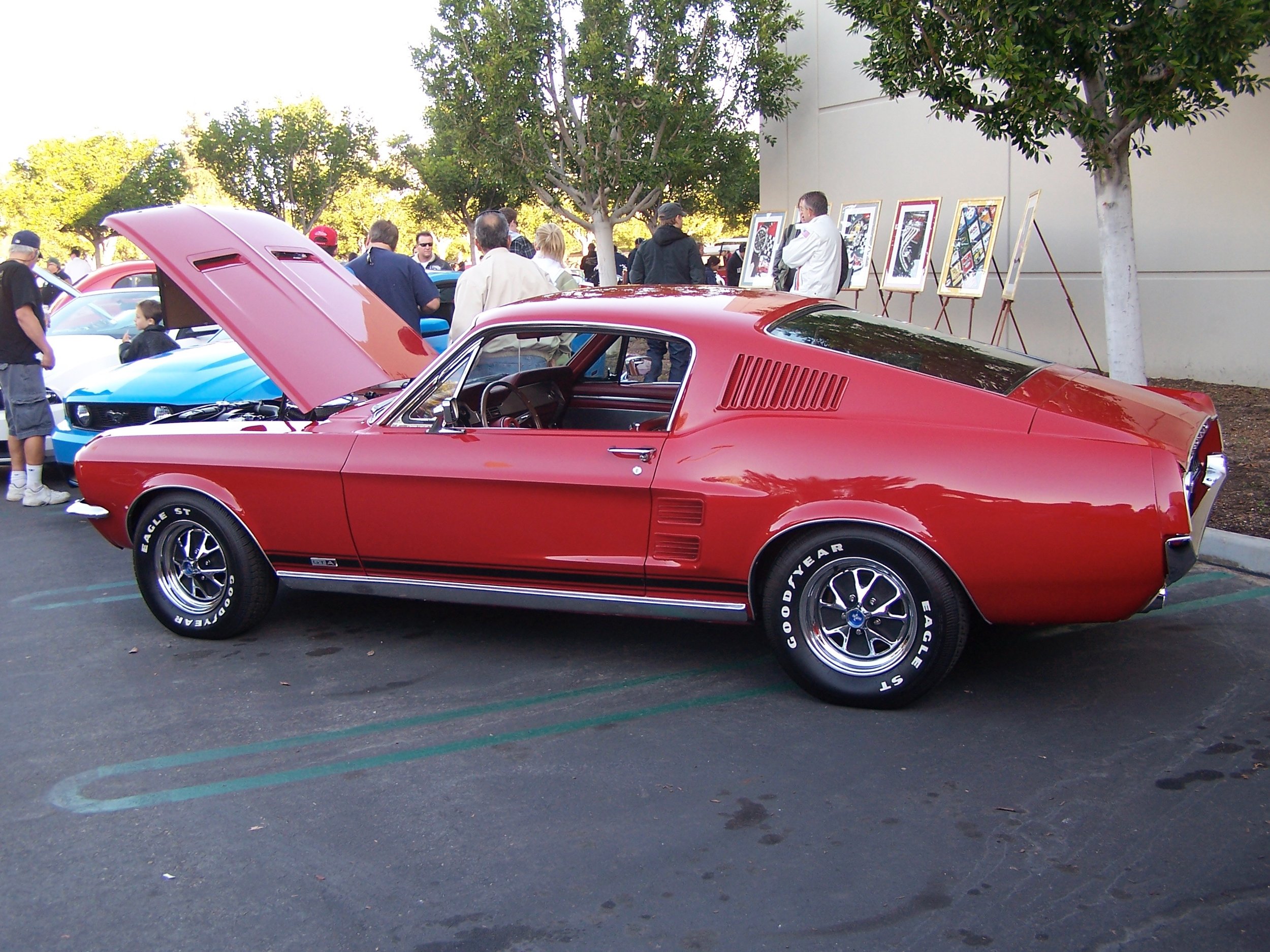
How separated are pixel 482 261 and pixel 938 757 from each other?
4712 millimetres

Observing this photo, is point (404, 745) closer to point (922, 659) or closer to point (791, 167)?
point (922, 659)

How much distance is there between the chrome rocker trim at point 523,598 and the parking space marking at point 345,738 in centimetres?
31

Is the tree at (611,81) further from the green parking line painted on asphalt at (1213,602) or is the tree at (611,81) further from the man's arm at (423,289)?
the green parking line painted on asphalt at (1213,602)

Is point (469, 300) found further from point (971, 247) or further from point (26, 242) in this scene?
point (971, 247)

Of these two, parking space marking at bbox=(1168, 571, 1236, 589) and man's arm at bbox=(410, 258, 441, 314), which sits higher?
man's arm at bbox=(410, 258, 441, 314)

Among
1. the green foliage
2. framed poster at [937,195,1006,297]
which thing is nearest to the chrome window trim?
the green foliage

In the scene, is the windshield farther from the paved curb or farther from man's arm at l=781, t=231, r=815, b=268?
the paved curb

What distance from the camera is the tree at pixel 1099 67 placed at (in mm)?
7039

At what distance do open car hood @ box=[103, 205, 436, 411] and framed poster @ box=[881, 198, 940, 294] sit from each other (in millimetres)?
6996

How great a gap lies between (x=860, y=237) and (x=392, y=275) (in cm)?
645

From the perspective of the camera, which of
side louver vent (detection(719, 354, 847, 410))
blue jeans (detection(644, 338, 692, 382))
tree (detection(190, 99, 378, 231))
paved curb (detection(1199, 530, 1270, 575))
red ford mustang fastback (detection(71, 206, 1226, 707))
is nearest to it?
red ford mustang fastback (detection(71, 206, 1226, 707))

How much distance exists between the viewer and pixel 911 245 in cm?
1202

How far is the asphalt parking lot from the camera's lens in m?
2.96

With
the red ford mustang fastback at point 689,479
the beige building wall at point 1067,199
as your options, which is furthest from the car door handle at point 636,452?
the beige building wall at point 1067,199
